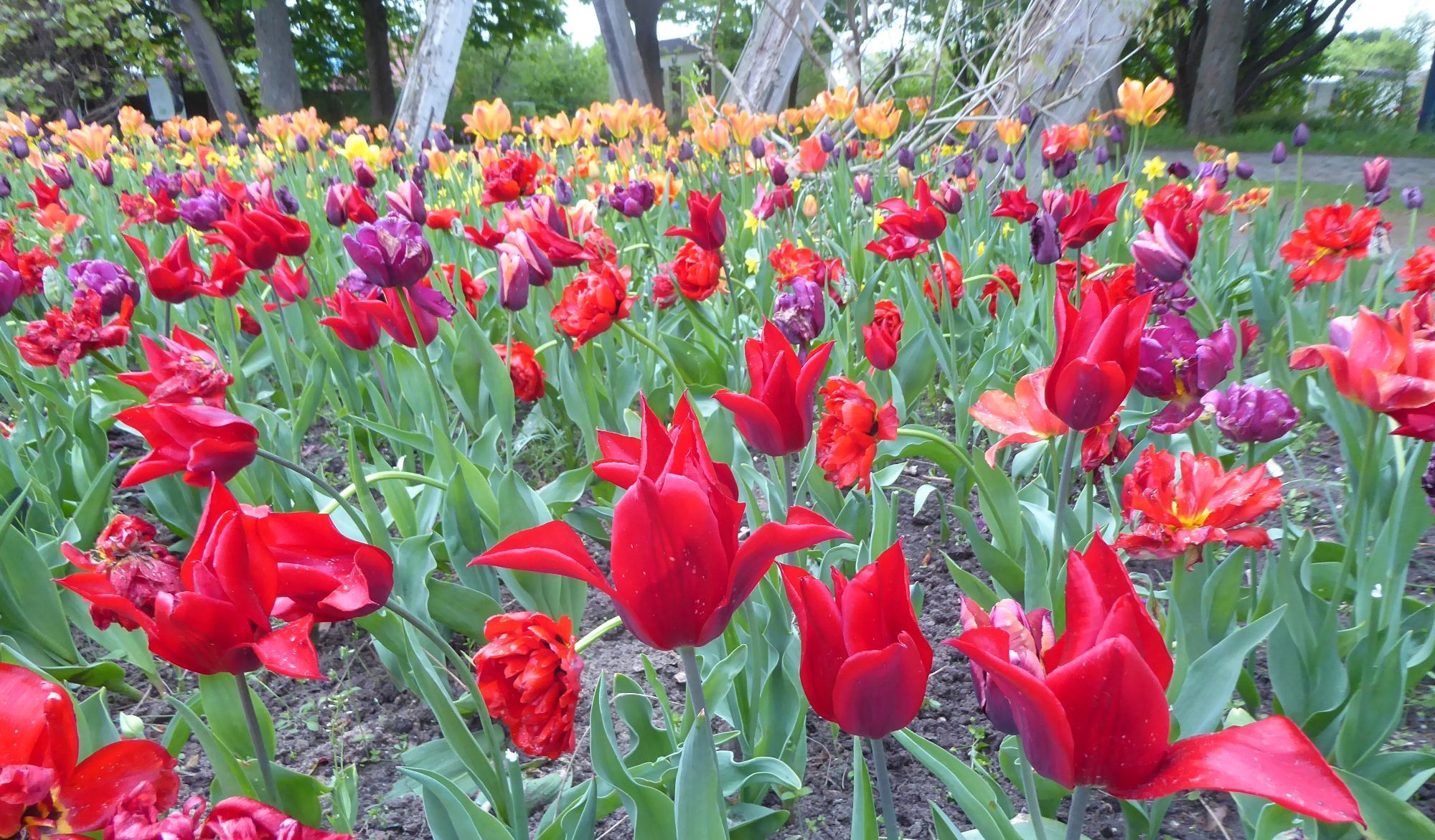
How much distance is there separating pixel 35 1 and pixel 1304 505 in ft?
57.8

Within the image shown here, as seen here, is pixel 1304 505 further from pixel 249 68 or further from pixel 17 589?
pixel 249 68

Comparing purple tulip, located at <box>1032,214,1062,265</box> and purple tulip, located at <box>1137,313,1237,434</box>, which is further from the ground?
purple tulip, located at <box>1032,214,1062,265</box>

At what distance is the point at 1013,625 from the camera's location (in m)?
0.59

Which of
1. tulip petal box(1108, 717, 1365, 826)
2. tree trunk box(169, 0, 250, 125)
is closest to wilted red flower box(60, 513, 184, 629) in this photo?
tulip petal box(1108, 717, 1365, 826)

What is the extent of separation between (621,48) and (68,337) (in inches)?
262

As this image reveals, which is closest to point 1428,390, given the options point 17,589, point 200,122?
point 17,589

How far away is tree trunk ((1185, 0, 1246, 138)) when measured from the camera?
1158 centimetres

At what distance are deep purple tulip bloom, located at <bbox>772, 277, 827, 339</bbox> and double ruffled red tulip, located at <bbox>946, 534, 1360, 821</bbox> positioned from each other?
3.45ft

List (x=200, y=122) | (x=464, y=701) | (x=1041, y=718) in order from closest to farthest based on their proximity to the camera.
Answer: (x=1041, y=718) < (x=464, y=701) < (x=200, y=122)

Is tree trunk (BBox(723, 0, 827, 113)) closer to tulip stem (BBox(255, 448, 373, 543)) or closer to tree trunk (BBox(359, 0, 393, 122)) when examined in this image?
tulip stem (BBox(255, 448, 373, 543))

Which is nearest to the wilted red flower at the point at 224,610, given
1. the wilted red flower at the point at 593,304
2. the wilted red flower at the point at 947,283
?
the wilted red flower at the point at 593,304

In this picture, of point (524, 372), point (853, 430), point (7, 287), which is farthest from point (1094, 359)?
point (7, 287)

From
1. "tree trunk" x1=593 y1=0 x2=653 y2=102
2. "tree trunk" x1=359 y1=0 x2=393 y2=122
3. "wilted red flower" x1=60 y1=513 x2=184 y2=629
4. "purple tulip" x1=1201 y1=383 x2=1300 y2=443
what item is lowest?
"wilted red flower" x1=60 y1=513 x2=184 y2=629

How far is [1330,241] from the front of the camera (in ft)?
6.37
